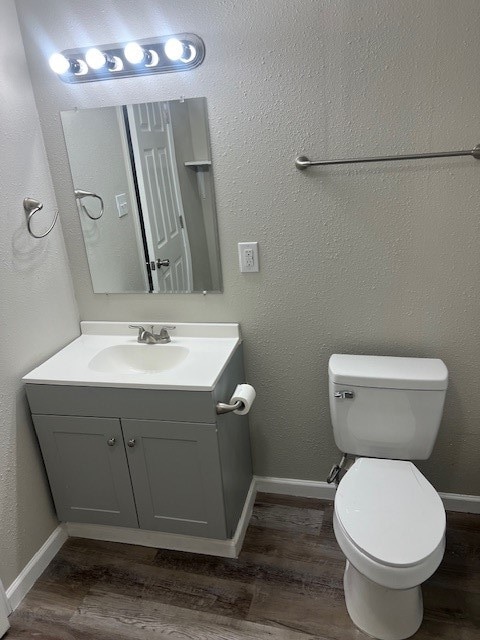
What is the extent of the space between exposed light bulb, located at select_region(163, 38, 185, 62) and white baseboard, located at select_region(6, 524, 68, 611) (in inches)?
76.0

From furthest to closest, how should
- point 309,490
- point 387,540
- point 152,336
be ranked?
point 309,490 < point 152,336 < point 387,540

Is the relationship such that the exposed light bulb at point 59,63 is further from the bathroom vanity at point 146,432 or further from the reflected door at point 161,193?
the bathroom vanity at point 146,432

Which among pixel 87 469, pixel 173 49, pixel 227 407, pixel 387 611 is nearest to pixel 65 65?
pixel 173 49

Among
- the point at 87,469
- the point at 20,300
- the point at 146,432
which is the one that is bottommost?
the point at 87,469

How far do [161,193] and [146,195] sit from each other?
0.07m

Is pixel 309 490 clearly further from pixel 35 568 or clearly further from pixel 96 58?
pixel 96 58

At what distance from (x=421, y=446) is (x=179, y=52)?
5.48 feet

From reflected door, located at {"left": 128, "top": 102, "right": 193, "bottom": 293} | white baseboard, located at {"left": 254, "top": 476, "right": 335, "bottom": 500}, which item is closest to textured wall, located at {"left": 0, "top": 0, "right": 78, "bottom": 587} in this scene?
reflected door, located at {"left": 128, "top": 102, "right": 193, "bottom": 293}

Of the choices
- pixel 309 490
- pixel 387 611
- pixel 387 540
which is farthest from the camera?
pixel 309 490

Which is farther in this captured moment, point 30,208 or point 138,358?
point 138,358

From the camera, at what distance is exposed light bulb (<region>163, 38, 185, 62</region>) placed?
160cm

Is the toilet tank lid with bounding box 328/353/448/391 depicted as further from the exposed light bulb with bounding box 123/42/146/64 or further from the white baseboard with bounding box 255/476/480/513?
the exposed light bulb with bounding box 123/42/146/64

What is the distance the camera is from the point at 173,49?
63.6 inches

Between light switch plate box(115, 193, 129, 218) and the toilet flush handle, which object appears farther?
light switch plate box(115, 193, 129, 218)
